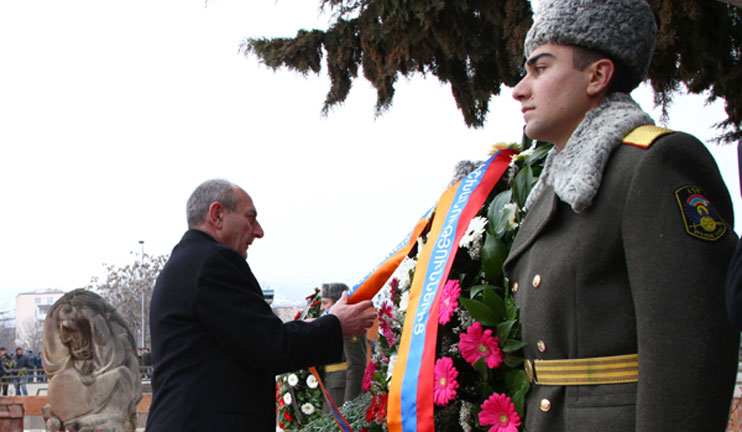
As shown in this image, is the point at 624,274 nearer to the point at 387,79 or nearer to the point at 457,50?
the point at 457,50

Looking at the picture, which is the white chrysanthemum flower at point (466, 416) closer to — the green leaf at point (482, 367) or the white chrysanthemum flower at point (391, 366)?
the green leaf at point (482, 367)

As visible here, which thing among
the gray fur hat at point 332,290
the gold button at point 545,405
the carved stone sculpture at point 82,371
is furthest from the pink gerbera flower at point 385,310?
the carved stone sculpture at point 82,371

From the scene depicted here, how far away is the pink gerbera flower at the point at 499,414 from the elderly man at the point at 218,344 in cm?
105

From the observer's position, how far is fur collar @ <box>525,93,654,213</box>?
169 centimetres

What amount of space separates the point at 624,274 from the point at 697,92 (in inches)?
203

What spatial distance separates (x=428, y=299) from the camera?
95.0 inches

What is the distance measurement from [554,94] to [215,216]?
5.64 ft

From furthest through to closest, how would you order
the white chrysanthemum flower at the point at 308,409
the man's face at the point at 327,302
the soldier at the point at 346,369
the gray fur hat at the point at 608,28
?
the soldier at the point at 346,369 < the man's face at the point at 327,302 < the white chrysanthemum flower at the point at 308,409 < the gray fur hat at the point at 608,28

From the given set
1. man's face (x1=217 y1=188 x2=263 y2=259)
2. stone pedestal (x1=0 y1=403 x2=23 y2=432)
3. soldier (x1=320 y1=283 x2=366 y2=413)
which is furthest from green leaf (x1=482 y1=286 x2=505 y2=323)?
stone pedestal (x1=0 y1=403 x2=23 y2=432)

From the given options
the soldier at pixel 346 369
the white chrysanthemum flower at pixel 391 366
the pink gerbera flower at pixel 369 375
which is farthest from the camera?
the soldier at pixel 346 369

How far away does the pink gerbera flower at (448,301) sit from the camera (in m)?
2.25

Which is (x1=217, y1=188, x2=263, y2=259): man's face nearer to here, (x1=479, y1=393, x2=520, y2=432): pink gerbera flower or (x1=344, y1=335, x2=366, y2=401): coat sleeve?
(x1=479, y1=393, x2=520, y2=432): pink gerbera flower

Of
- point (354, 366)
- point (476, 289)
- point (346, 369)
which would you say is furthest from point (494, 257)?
point (346, 369)

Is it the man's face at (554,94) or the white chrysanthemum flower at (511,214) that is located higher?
the man's face at (554,94)
